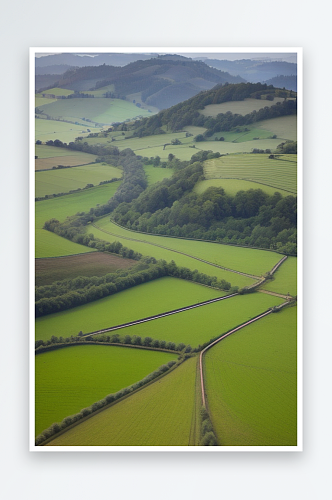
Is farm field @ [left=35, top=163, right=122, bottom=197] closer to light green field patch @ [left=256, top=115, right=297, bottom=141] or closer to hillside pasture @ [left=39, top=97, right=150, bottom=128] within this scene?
hillside pasture @ [left=39, top=97, right=150, bottom=128]

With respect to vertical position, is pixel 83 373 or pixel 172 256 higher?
pixel 172 256

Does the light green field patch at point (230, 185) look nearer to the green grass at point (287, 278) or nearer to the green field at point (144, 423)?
the green grass at point (287, 278)

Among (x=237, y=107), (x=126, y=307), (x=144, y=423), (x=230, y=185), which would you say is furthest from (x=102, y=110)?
(x=144, y=423)

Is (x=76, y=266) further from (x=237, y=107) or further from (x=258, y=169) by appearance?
(x=237, y=107)

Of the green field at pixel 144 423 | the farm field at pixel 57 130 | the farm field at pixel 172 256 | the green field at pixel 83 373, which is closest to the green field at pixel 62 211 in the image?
the farm field at pixel 172 256
